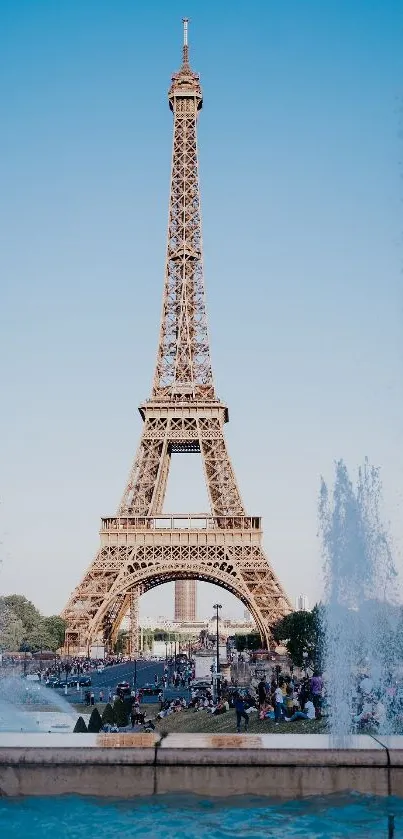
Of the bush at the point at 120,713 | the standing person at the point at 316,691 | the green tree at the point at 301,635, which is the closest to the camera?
the standing person at the point at 316,691

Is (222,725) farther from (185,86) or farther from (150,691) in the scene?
(185,86)

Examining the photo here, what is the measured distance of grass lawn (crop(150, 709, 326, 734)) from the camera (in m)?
23.4

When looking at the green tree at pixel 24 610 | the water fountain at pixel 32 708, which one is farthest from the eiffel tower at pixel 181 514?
the green tree at pixel 24 610

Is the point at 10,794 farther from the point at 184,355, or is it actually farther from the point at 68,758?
the point at 184,355

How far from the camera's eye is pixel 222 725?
30219 mm

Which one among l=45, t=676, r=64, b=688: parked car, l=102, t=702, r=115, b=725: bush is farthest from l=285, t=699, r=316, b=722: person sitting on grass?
l=45, t=676, r=64, b=688: parked car

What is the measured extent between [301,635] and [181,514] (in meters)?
14.4

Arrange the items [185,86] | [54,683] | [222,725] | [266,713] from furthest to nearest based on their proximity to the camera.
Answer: [185,86] < [54,683] < [222,725] < [266,713]

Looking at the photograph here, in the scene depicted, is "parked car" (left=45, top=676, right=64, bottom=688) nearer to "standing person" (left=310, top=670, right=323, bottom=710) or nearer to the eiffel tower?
the eiffel tower

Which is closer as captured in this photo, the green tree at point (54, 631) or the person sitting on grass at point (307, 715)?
the person sitting on grass at point (307, 715)

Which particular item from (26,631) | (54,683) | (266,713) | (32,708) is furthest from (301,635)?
(26,631)

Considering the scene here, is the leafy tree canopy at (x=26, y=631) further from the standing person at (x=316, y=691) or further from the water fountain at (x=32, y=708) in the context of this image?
the standing person at (x=316, y=691)

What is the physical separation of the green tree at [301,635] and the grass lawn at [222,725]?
25838 millimetres

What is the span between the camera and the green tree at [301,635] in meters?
63.4
